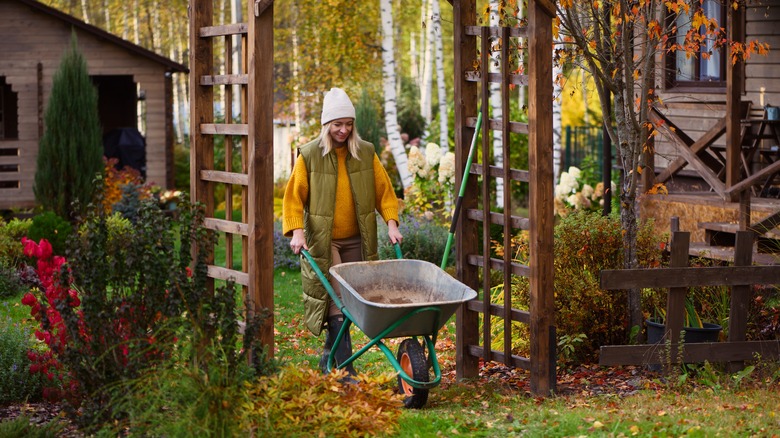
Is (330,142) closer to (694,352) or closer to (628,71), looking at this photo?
(628,71)

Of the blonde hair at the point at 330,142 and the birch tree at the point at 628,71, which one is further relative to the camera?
the birch tree at the point at 628,71

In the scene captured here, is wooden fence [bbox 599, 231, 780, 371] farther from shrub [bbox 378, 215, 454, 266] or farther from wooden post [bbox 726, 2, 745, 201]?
shrub [bbox 378, 215, 454, 266]

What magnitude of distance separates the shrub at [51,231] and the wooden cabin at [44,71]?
4976mm

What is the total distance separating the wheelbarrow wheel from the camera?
6.09m

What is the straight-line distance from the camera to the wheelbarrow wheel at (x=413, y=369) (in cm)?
609

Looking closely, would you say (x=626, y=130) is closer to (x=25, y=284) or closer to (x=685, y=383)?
(x=685, y=383)

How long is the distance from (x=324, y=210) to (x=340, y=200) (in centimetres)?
14

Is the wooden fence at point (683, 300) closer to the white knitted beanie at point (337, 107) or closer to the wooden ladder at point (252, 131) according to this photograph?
the white knitted beanie at point (337, 107)

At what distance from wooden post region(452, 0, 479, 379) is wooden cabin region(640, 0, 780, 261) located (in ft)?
10.8

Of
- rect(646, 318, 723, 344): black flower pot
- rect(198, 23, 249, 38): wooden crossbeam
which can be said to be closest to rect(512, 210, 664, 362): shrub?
rect(646, 318, 723, 344): black flower pot

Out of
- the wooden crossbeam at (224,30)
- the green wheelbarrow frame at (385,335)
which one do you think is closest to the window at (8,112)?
the wooden crossbeam at (224,30)

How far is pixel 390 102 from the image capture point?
712 inches

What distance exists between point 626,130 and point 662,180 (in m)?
3.97

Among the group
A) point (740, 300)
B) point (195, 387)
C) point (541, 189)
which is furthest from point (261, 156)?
point (740, 300)
